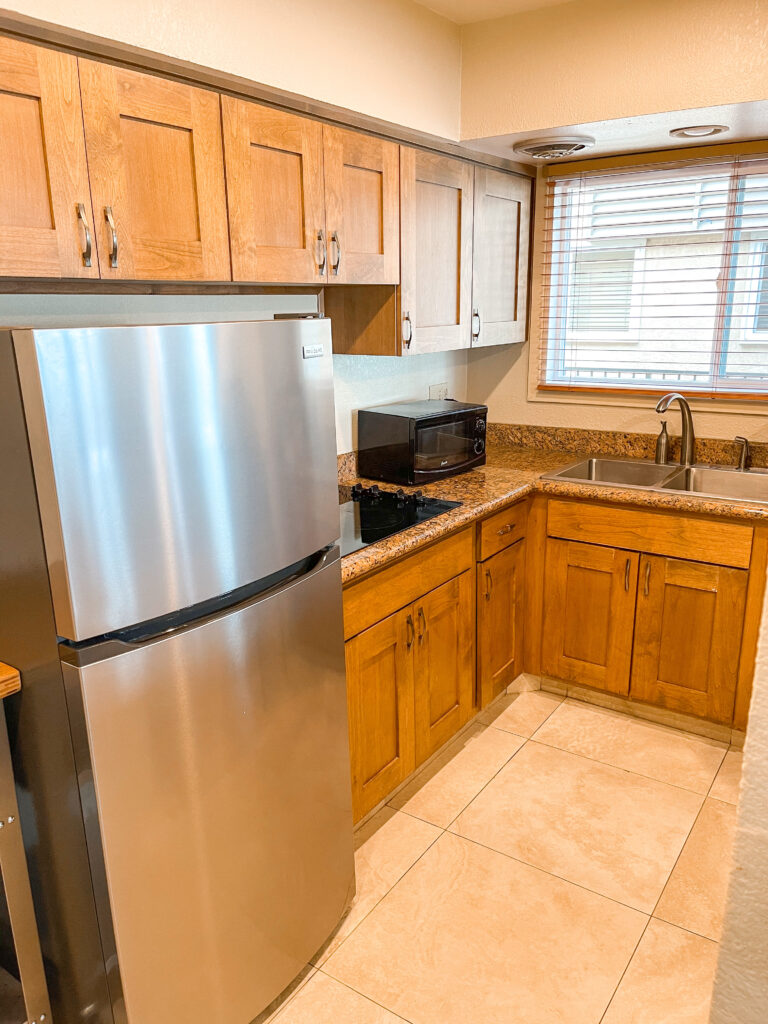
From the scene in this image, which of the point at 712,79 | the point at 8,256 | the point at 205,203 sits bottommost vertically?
the point at 8,256

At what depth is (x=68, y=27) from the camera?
4.60 feet

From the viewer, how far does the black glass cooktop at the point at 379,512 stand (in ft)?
7.27

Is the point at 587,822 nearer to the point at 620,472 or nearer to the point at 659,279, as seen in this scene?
the point at 620,472

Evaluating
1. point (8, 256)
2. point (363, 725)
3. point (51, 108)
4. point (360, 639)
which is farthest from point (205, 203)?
point (363, 725)

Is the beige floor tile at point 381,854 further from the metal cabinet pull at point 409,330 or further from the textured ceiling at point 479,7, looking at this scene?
the textured ceiling at point 479,7

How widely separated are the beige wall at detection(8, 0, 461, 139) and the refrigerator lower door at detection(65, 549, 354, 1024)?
3.88ft

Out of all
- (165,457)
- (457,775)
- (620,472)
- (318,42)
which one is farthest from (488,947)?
(318,42)

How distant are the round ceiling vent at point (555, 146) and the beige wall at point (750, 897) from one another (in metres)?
2.60

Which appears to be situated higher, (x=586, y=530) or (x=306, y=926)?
(x=586, y=530)

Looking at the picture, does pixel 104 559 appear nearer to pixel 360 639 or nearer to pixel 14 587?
pixel 14 587

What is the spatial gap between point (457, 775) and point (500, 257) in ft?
6.67

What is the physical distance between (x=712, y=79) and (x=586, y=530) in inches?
59.8

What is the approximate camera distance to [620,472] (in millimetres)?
3225

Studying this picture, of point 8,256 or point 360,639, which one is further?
point 360,639
